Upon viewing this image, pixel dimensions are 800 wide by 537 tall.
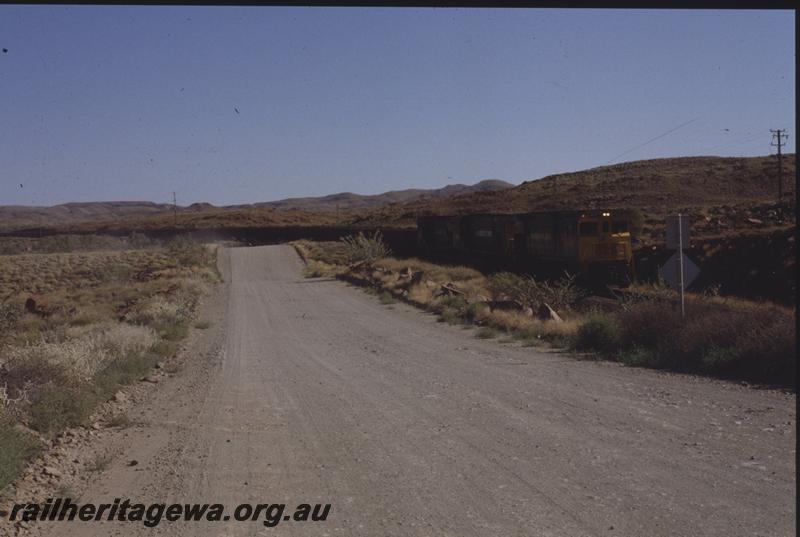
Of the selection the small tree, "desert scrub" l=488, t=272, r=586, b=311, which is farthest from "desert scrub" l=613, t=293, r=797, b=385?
the small tree

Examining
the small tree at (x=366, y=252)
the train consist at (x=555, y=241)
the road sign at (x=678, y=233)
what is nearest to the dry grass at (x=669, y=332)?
the road sign at (x=678, y=233)

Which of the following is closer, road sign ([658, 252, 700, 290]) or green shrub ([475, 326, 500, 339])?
road sign ([658, 252, 700, 290])

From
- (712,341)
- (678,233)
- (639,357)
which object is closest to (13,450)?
(639,357)

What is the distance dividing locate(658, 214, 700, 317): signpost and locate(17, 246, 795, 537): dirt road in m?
3.33

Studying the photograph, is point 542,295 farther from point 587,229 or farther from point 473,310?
point 587,229

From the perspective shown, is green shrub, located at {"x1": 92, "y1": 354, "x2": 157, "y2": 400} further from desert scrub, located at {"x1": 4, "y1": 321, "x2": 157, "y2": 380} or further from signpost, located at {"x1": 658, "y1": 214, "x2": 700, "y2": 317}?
signpost, located at {"x1": 658, "y1": 214, "x2": 700, "y2": 317}

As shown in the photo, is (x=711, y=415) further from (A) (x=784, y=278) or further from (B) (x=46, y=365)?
(A) (x=784, y=278)

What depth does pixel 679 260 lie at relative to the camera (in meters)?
18.7

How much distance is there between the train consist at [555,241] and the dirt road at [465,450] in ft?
70.1

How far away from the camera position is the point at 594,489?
7.80m

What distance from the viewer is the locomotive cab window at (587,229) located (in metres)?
38.4

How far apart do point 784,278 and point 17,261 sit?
6082cm

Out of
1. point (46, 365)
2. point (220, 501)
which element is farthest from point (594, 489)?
point (46, 365)

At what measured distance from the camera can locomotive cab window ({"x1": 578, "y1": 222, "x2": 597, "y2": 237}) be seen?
126 ft
